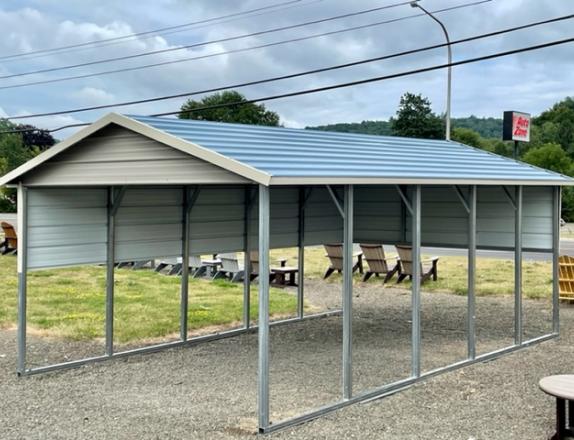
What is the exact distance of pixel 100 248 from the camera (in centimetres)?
828

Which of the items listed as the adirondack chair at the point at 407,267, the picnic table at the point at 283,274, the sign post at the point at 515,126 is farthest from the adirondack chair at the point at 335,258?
the sign post at the point at 515,126

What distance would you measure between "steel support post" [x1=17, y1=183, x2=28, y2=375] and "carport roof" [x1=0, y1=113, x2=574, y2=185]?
358 millimetres

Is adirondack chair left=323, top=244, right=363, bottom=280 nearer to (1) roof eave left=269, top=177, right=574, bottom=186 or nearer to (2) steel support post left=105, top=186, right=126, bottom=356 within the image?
(1) roof eave left=269, top=177, right=574, bottom=186

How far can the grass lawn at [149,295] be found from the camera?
35.2 feet

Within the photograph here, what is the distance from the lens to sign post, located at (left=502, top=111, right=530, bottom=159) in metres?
30.2

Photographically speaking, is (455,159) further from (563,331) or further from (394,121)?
(394,121)

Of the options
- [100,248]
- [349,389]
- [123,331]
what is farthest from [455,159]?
[123,331]

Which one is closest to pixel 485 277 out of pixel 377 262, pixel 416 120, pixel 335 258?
pixel 377 262

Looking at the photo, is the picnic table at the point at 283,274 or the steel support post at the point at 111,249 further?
the picnic table at the point at 283,274

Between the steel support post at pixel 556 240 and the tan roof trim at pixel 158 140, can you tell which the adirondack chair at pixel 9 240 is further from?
the steel support post at pixel 556 240

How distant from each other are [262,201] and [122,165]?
201 centimetres

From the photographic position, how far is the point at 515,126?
102ft

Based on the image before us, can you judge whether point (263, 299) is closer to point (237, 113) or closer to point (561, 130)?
point (237, 113)

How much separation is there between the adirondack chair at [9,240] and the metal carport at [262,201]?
12.4 meters
